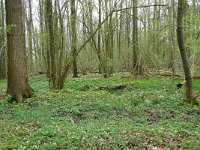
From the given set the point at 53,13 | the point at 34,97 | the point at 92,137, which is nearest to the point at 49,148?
the point at 92,137

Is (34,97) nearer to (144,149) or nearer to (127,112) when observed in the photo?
(127,112)

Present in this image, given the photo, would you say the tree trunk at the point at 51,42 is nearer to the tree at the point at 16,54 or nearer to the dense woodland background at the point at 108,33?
the dense woodland background at the point at 108,33

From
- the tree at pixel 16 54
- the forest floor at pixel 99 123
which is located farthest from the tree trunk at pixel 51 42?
the tree at pixel 16 54

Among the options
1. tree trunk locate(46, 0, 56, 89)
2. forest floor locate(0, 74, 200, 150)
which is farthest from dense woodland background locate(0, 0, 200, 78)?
forest floor locate(0, 74, 200, 150)

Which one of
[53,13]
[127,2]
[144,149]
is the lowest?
[144,149]

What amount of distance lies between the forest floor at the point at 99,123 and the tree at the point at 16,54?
564mm

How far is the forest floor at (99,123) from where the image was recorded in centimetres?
570

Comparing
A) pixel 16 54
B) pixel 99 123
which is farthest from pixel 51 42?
pixel 99 123

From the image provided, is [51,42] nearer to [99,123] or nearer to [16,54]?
[16,54]

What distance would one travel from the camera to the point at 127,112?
884 cm

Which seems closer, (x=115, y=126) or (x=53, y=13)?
(x=115, y=126)

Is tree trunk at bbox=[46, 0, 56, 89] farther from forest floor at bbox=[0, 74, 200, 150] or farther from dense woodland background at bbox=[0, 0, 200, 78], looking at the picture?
forest floor at bbox=[0, 74, 200, 150]

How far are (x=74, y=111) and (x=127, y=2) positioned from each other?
58.8 ft

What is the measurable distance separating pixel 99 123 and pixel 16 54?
5.08 metres
